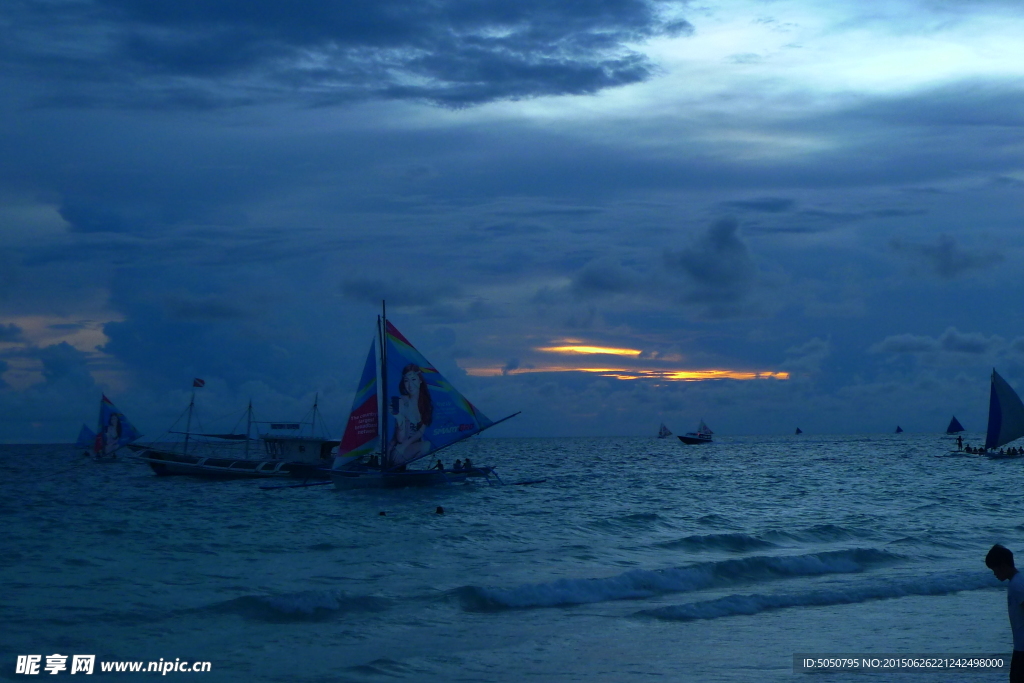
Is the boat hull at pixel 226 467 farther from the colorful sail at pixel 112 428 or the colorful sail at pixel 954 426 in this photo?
the colorful sail at pixel 954 426

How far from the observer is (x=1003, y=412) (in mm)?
77000

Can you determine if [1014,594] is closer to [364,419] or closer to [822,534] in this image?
[822,534]

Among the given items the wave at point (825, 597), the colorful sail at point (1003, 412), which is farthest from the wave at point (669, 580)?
the colorful sail at point (1003, 412)

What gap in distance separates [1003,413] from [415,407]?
58.8 metres

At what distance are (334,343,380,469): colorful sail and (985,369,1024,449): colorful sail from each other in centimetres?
5797

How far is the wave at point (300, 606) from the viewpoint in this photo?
1905 centimetres

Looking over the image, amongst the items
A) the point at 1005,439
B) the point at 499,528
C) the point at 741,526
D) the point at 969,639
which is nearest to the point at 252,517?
the point at 499,528

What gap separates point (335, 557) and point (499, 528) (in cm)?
870

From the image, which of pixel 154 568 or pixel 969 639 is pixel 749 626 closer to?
pixel 969 639

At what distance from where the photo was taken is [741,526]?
33.9 meters

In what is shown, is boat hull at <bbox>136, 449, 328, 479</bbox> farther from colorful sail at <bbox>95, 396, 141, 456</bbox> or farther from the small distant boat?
the small distant boat

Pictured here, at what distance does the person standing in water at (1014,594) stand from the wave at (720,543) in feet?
60.9

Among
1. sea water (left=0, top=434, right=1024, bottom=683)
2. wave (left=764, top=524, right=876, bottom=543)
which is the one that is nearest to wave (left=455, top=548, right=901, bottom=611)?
sea water (left=0, top=434, right=1024, bottom=683)

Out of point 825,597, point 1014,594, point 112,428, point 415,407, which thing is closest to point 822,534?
point 825,597
